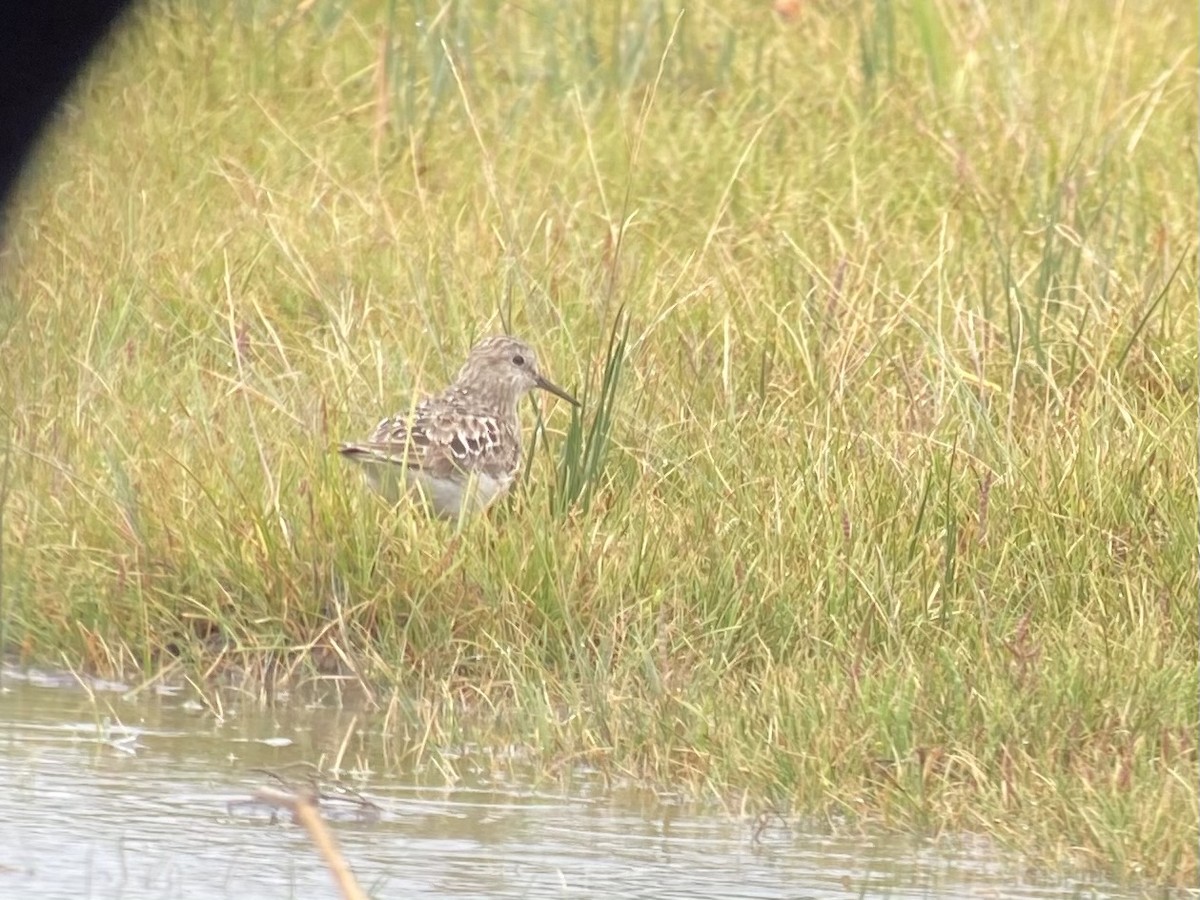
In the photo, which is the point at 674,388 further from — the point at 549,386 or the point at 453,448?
the point at 453,448

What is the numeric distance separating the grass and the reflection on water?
16 cm

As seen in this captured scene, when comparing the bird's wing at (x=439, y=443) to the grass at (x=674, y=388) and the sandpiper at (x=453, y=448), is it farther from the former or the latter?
the grass at (x=674, y=388)

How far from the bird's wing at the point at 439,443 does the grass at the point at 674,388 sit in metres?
0.13

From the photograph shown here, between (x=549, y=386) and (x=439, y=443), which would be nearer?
(x=439, y=443)

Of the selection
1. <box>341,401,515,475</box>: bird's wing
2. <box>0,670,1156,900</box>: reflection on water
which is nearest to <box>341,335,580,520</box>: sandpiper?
<box>341,401,515,475</box>: bird's wing

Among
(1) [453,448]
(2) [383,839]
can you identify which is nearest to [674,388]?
(1) [453,448]

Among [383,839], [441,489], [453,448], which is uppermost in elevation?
[453,448]

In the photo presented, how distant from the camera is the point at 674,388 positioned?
23.1 feet

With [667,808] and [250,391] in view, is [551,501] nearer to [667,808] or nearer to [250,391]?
[250,391]

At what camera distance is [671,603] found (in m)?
5.91

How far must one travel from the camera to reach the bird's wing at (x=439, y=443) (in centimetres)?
628

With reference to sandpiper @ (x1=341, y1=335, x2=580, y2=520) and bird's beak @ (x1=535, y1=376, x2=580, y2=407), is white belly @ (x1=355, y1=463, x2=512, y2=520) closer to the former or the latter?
sandpiper @ (x1=341, y1=335, x2=580, y2=520)

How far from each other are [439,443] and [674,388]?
0.86 metres

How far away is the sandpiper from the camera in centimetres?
631
